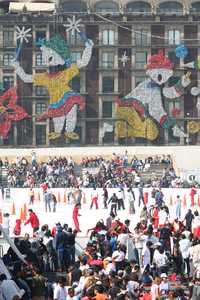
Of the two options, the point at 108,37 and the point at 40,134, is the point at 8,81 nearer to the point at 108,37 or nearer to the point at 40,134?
the point at 40,134

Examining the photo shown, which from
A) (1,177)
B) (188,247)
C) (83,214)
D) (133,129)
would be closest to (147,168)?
(1,177)

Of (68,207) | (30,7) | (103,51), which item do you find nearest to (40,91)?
(103,51)

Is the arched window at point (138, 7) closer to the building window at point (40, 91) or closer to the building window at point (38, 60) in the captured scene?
the building window at point (38, 60)

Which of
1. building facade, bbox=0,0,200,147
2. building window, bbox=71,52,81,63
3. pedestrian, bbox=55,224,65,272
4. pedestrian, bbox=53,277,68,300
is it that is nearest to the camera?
pedestrian, bbox=53,277,68,300

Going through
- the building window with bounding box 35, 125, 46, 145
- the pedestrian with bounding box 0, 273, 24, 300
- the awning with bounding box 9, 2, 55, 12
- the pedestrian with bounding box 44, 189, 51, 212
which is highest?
the awning with bounding box 9, 2, 55, 12

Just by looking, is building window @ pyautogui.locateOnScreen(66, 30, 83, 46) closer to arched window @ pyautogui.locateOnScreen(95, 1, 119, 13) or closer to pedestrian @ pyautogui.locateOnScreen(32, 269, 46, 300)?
arched window @ pyautogui.locateOnScreen(95, 1, 119, 13)

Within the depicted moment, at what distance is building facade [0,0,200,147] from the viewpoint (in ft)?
248

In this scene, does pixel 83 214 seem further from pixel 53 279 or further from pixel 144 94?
pixel 144 94

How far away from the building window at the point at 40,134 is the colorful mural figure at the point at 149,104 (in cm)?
559

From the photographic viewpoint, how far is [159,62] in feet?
247

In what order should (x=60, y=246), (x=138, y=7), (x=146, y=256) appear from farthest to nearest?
(x=138, y=7) → (x=60, y=246) → (x=146, y=256)

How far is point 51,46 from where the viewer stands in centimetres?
7388

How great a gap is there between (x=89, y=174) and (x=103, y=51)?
2510cm

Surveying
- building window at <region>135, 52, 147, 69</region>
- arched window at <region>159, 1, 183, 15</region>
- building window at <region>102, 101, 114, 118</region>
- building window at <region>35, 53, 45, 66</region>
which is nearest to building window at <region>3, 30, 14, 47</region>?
building window at <region>35, 53, 45, 66</region>
